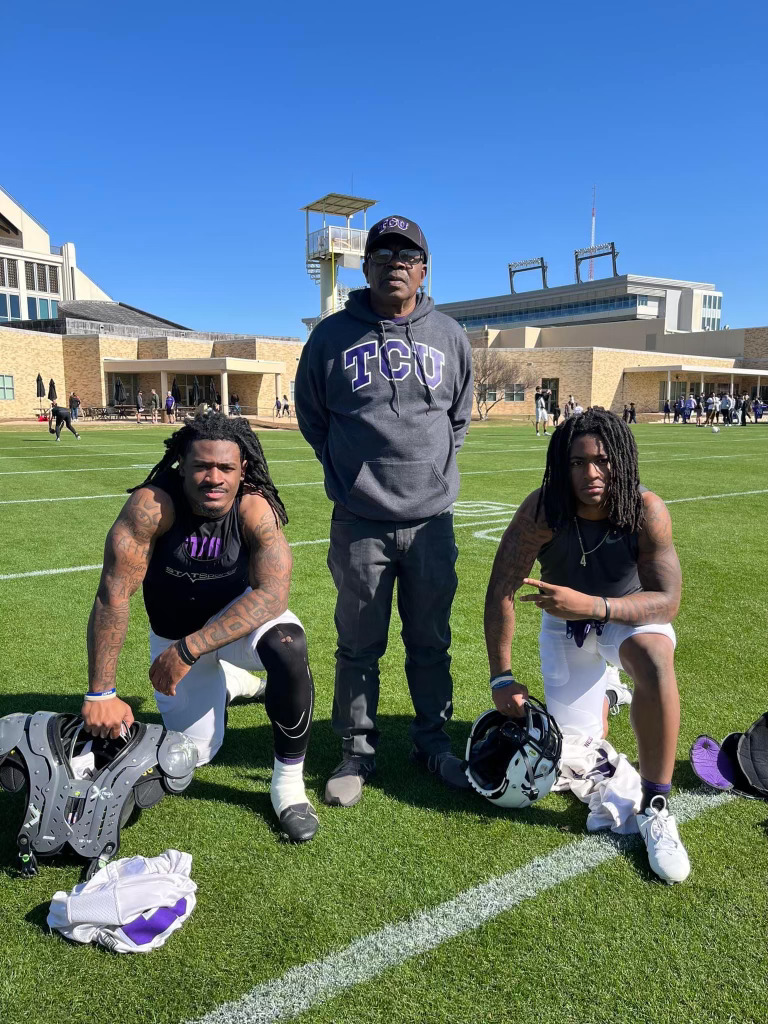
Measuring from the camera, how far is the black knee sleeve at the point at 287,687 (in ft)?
8.70

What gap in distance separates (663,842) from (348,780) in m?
1.18

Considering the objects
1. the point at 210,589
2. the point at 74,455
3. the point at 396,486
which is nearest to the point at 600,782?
the point at 396,486

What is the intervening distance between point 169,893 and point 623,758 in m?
1.77

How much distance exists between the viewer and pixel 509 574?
2879 millimetres

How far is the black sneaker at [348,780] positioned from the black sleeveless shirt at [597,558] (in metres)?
1.15

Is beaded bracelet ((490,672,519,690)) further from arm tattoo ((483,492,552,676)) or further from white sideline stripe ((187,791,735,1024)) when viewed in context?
white sideline stripe ((187,791,735,1024))

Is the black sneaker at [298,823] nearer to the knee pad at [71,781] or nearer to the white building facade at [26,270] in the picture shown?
the knee pad at [71,781]

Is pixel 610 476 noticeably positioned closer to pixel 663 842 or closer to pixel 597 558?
pixel 597 558

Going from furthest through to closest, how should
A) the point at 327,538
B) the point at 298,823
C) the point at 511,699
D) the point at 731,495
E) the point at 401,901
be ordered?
the point at 731,495 < the point at 327,538 < the point at 511,699 < the point at 298,823 < the point at 401,901

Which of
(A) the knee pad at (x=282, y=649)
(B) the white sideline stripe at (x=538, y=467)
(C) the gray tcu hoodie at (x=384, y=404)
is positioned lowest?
(B) the white sideline stripe at (x=538, y=467)

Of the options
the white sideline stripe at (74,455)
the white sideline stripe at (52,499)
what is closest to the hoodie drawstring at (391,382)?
the white sideline stripe at (52,499)

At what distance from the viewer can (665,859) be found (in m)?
2.36

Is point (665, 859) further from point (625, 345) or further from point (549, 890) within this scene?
point (625, 345)

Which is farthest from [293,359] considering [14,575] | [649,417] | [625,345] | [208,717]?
[208,717]
